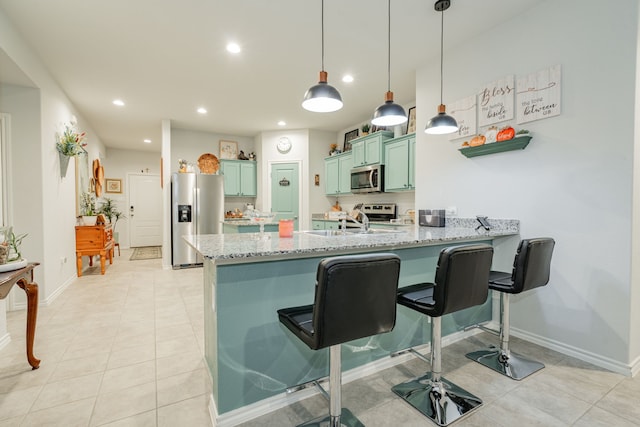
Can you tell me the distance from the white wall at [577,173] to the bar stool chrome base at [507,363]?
0.44 m

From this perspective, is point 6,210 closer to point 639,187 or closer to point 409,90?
point 409,90

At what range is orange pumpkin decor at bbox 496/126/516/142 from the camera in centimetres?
249

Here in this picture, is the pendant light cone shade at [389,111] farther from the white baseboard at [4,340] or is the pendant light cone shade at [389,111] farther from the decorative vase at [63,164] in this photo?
the decorative vase at [63,164]

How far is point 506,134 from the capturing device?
252 centimetres

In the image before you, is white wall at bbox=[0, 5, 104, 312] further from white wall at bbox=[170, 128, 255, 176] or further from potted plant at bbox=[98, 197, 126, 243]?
potted plant at bbox=[98, 197, 126, 243]

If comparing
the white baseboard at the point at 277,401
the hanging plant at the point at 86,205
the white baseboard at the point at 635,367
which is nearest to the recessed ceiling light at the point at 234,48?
the white baseboard at the point at 277,401

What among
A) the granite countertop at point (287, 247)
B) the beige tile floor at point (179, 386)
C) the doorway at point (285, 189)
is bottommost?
the beige tile floor at point (179, 386)

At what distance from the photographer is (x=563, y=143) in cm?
226

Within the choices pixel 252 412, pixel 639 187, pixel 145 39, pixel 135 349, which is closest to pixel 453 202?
pixel 639 187

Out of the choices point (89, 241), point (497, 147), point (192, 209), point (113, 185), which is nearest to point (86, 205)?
point (89, 241)

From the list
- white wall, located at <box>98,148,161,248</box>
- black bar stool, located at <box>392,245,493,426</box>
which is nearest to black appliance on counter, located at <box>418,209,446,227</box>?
black bar stool, located at <box>392,245,493,426</box>

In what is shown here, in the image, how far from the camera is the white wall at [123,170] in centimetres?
799

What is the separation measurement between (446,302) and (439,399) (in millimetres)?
627

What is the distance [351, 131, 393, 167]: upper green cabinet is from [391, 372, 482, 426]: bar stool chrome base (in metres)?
3.37
